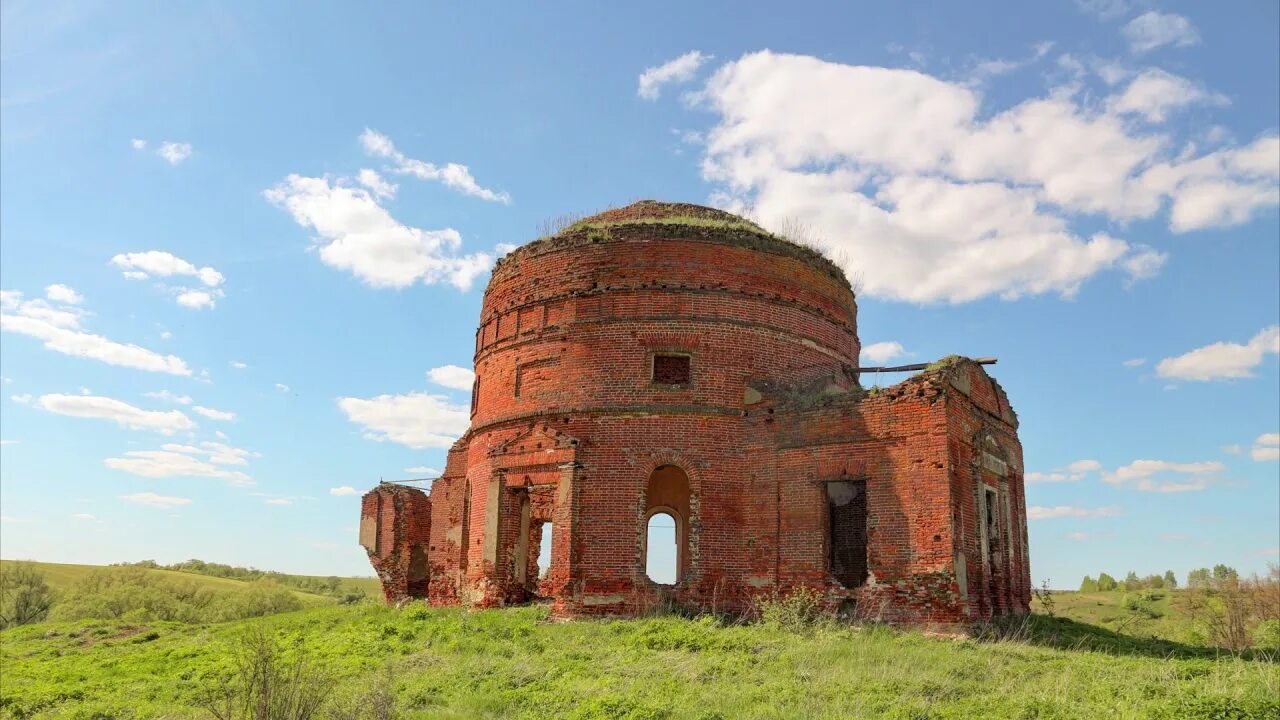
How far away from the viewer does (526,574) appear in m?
16.5

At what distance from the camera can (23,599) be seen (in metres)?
31.2

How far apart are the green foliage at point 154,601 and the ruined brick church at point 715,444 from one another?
15.4 meters

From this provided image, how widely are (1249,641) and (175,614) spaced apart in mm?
32421

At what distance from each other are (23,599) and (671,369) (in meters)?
28.0

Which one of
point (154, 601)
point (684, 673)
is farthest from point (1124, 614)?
point (154, 601)

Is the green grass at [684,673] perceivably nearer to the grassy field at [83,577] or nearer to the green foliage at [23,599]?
the green foliage at [23,599]

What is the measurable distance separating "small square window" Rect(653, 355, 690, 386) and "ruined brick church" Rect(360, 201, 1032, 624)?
0.12 ft

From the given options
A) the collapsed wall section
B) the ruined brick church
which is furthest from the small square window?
the collapsed wall section

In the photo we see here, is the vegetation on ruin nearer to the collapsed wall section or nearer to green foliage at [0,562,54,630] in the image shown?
the collapsed wall section

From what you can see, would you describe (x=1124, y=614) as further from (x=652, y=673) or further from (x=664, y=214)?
(x=652, y=673)

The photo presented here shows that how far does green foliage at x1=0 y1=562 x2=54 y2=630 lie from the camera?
101 ft

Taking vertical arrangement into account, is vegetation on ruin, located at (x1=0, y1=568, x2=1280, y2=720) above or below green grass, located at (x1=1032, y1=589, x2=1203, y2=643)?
above

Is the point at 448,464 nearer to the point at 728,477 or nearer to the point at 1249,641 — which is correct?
the point at 728,477

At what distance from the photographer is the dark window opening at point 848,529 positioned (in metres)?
17.5
